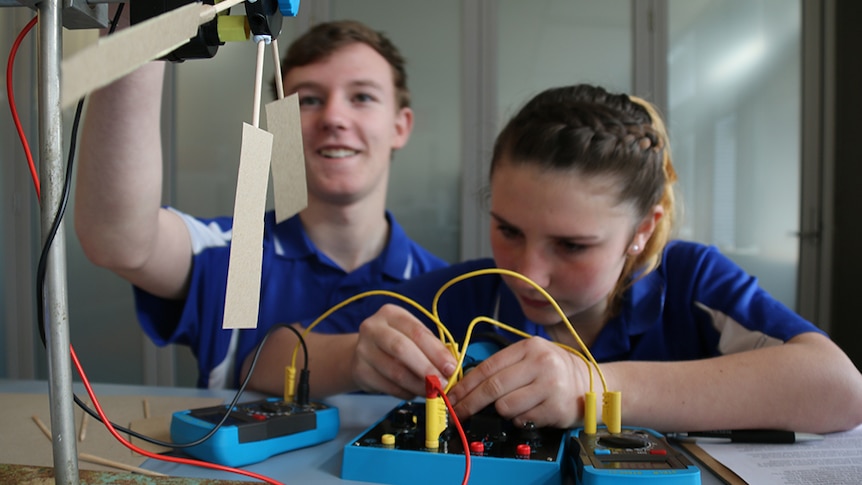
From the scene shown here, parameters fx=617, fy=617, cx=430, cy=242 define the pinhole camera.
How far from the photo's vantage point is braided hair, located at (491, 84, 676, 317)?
85 centimetres

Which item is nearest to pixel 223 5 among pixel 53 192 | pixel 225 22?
pixel 225 22

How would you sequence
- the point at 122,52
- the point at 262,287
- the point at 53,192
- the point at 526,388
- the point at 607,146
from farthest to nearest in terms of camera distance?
the point at 262,287 → the point at 607,146 → the point at 526,388 → the point at 53,192 → the point at 122,52

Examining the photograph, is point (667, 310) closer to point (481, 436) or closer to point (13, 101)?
point (481, 436)

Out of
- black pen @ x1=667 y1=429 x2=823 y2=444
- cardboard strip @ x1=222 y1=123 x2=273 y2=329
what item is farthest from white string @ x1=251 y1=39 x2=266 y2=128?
black pen @ x1=667 y1=429 x2=823 y2=444

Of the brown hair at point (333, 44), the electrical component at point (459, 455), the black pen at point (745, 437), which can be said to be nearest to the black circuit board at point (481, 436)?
the electrical component at point (459, 455)

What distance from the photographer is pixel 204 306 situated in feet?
3.49

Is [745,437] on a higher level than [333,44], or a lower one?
lower

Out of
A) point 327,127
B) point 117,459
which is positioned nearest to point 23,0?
point 117,459

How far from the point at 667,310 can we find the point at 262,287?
0.72m

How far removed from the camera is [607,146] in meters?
0.86

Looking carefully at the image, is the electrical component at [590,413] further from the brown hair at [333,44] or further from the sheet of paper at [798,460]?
the brown hair at [333,44]

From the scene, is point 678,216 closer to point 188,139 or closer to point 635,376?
point 635,376

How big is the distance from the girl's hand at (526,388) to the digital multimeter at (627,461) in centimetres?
3

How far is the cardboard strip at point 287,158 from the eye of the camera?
41 cm
